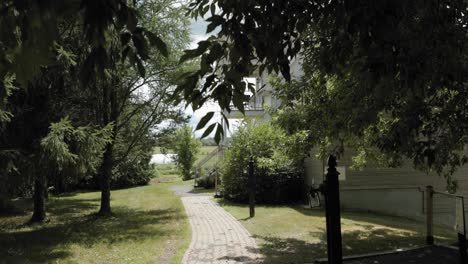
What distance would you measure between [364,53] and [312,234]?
8.10 m

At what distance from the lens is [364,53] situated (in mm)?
2523

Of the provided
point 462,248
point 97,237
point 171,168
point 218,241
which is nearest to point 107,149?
point 97,237

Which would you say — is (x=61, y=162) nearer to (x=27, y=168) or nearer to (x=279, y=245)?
(x=27, y=168)

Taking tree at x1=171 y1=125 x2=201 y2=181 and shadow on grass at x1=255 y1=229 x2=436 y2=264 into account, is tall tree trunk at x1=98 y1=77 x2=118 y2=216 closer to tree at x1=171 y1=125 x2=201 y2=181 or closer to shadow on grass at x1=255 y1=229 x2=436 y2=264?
shadow on grass at x1=255 y1=229 x2=436 y2=264

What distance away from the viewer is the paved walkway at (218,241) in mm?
7824

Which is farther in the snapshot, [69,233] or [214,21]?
[69,233]

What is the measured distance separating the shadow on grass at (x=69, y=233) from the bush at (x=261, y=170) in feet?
10.8

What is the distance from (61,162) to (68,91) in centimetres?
281

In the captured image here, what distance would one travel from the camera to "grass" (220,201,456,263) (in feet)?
26.6

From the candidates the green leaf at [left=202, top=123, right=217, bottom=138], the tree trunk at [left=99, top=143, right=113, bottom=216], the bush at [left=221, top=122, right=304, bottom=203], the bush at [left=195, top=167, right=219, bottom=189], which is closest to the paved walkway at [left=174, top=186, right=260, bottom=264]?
the bush at [left=221, top=122, right=304, bottom=203]

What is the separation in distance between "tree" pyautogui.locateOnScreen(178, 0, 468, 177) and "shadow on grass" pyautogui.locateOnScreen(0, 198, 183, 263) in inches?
259

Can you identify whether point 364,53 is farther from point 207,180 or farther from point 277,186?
point 207,180

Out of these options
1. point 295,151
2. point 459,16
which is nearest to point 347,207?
point 295,151

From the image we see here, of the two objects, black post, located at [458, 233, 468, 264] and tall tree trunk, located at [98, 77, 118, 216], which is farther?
tall tree trunk, located at [98, 77, 118, 216]
